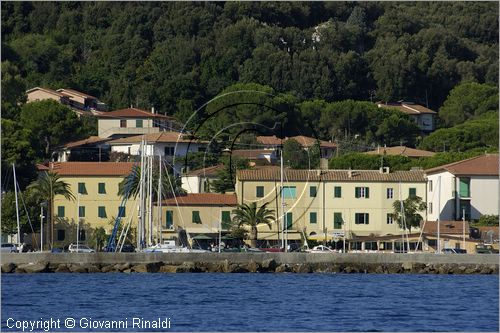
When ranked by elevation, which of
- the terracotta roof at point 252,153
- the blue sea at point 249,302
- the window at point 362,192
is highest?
the terracotta roof at point 252,153

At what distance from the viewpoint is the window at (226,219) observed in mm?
65812

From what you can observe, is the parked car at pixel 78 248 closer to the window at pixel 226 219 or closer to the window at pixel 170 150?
the window at pixel 226 219

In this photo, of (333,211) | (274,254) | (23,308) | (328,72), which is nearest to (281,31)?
(328,72)

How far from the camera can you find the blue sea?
109ft

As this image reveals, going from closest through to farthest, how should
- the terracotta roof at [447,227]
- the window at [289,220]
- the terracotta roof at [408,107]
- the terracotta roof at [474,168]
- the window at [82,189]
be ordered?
the terracotta roof at [447,227] → the window at [289,220] → the terracotta roof at [474,168] → the window at [82,189] → the terracotta roof at [408,107]

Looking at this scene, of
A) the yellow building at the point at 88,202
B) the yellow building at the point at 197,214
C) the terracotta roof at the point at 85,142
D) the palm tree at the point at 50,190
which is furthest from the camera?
the terracotta roof at the point at 85,142

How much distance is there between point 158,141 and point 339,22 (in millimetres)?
57264

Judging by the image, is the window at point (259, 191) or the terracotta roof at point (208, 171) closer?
the window at point (259, 191)

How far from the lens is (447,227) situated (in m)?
64.6

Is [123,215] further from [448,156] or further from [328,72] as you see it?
[328,72]

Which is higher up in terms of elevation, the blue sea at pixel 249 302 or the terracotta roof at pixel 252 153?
the terracotta roof at pixel 252 153

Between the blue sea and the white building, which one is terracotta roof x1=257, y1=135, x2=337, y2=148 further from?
the blue sea

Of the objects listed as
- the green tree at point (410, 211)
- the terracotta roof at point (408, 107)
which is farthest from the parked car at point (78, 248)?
the terracotta roof at point (408, 107)

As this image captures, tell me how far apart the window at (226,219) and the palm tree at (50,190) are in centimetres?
668
